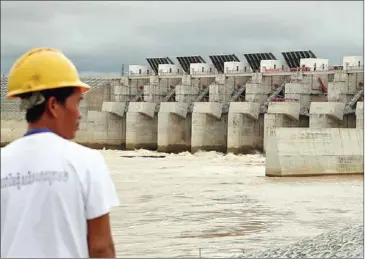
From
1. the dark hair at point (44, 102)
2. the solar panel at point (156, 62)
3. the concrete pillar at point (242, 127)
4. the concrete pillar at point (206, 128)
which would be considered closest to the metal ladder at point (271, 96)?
the concrete pillar at point (242, 127)

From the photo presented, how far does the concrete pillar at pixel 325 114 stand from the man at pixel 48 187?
27.0 meters

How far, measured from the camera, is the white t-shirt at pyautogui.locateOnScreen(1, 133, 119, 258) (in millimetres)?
1564

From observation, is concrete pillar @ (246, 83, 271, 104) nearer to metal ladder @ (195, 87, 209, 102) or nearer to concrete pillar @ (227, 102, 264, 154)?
concrete pillar @ (227, 102, 264, 154)

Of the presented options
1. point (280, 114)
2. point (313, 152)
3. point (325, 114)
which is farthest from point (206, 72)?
point (313, 152)

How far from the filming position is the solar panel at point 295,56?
37.8 meters

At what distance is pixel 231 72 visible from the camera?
1437 inches

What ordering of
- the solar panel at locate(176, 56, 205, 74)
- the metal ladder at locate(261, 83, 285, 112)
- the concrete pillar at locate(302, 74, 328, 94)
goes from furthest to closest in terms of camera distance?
the solar panel at locate(176, 56, 205, 74) → the concrete pillar at locate(302, 74, 328, 94) → the metal ladder at locate(261, 83, 285, 112)

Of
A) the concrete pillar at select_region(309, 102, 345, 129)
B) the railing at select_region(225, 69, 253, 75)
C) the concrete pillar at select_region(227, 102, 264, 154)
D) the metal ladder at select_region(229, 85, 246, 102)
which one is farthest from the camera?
the railing at select_region(225, 69, 253, 75)

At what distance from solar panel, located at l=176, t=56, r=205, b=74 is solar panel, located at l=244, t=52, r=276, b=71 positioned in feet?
9.84

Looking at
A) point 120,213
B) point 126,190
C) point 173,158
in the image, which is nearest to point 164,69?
point 173,158

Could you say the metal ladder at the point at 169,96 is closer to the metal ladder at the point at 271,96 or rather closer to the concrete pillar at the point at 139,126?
the concrete pillar at the point at 139,126

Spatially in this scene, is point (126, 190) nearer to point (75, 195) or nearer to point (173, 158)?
point (173, 158)

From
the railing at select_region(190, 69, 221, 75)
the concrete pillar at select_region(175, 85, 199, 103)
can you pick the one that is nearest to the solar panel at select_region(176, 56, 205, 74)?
the railing at select_region(190, 69, 221, 75)

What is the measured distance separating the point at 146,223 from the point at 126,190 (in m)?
6.45
